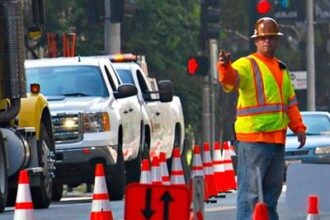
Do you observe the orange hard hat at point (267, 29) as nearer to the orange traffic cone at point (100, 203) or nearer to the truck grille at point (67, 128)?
the orange traffic cone at point (100, 203)

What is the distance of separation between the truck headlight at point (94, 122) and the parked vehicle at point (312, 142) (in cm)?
552

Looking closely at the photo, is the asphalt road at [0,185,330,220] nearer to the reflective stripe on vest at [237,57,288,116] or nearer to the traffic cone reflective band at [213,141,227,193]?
the traffic cone reflective band at [213,141,227,193]

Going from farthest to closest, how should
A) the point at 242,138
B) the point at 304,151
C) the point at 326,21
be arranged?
1. the point at 326,21
2. the point at 304,151
3. the point at 242,138

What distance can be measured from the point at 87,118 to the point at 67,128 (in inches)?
12.6

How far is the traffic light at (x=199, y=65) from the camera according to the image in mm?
33688

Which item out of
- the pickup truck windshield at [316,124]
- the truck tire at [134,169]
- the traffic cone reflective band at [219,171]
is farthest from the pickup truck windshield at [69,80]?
A: the pickup truck windshield at [316,124]

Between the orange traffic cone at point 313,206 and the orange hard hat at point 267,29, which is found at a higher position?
the orange hard hat at point 267,29

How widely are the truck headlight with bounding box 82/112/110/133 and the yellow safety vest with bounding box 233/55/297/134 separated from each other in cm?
924

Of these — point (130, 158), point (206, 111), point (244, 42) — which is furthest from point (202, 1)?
point (244, 42)

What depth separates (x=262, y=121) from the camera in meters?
12.7

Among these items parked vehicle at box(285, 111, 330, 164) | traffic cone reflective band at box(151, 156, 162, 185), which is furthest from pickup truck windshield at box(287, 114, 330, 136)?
traffic cone reflective band at box(151, 156, 162, 185)

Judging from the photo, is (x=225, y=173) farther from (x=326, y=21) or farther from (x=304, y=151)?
(x=326, y=21)

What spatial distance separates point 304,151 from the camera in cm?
2806

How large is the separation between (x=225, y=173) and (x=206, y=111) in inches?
517
